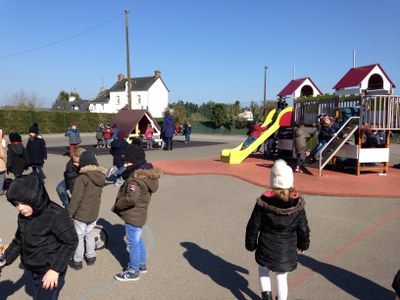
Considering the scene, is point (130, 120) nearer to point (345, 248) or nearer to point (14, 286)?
point (345, 248)

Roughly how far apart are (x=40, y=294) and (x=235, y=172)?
9179 mm

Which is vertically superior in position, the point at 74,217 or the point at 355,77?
the point at 355,77

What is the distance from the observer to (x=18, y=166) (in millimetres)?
8766

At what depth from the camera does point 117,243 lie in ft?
18.1

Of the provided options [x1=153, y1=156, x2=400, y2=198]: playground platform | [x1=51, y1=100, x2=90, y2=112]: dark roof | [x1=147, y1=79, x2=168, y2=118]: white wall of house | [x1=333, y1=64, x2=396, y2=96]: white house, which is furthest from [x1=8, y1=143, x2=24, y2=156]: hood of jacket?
[x1=51, y1=100, x2=90, y2=112]: dark roof

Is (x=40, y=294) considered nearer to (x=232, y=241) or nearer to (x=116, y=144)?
(x=232, y=241)

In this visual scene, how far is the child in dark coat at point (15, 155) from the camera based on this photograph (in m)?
8.64

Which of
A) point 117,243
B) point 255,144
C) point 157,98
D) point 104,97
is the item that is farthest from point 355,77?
point 104,97

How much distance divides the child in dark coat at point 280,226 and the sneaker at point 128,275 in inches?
60.4

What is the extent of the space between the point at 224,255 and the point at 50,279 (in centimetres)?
278

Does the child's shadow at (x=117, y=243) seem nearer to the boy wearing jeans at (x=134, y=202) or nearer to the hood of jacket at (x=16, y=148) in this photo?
the boy wearing jeans at (x=134, y=202)


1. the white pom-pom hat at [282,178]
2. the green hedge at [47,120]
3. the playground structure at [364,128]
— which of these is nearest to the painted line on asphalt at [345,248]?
the white pom-pom hat at [282,178]

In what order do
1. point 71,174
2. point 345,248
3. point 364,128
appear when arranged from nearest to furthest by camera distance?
point 345,248 → point 71,174 → point 364,128

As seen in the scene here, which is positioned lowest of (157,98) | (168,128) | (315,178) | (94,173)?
(315,178)
